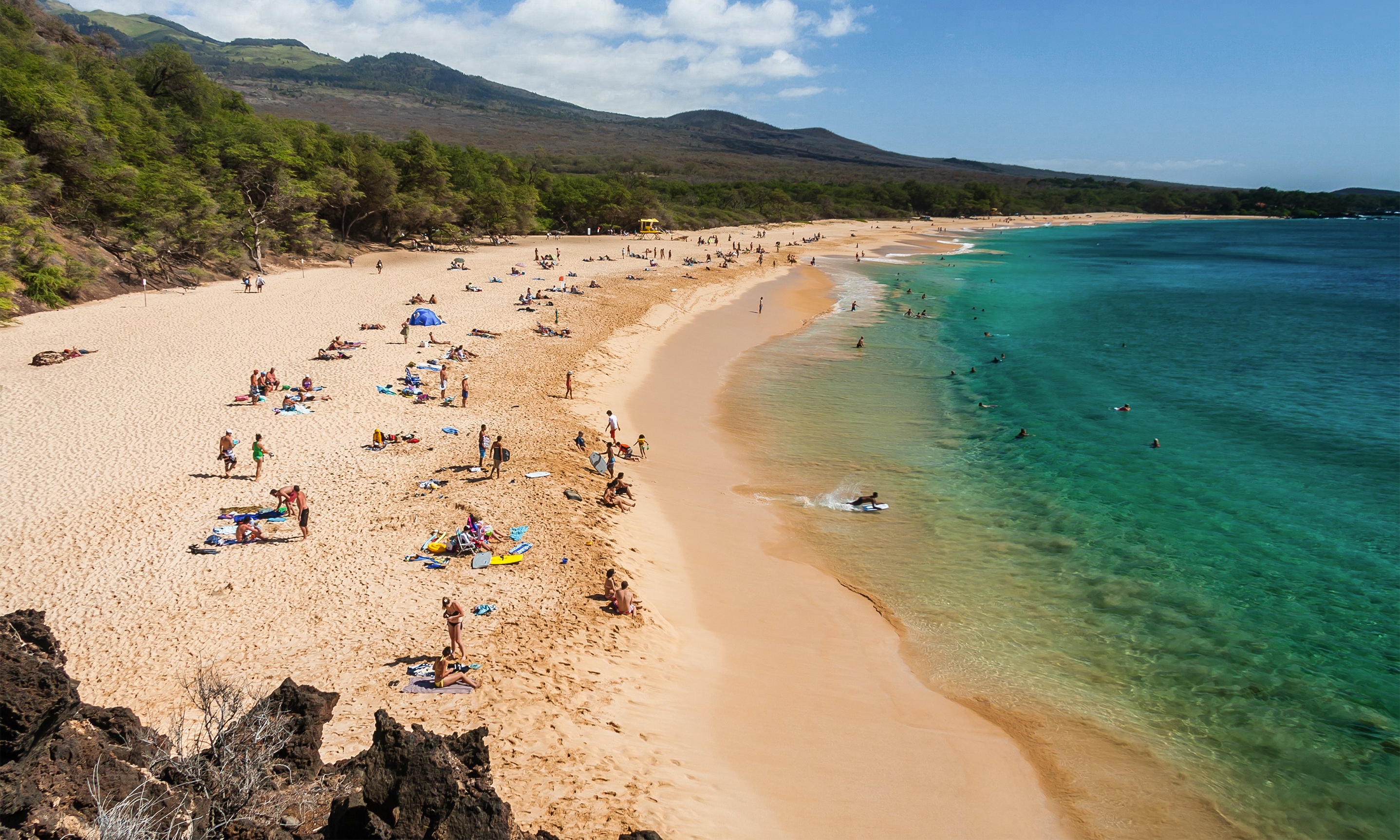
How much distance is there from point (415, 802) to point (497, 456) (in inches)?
460

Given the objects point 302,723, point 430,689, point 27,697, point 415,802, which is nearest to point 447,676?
point 430,689

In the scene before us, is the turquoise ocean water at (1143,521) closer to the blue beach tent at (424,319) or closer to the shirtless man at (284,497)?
the shirtless man at (284,497)

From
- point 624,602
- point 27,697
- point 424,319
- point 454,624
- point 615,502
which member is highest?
point 424,319

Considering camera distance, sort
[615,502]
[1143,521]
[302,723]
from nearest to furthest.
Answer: [302,723], [615,502], [1143,521]

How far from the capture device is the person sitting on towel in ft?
33.1

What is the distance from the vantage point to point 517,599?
1259cm

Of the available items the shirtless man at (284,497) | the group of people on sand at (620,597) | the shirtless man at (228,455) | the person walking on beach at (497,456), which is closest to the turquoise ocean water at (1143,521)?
the group of people on sand at (620,597)

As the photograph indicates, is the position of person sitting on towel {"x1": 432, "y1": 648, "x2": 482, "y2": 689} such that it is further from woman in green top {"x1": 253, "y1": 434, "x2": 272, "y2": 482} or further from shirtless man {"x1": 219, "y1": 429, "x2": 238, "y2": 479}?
shirtless man {"x1": 219, "y1": 429, "x2": 238, "y2": 479}

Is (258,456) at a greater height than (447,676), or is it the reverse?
(258,456)

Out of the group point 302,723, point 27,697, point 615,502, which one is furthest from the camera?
point 615,502

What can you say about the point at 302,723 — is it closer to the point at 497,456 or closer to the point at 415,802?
the point at 415,802

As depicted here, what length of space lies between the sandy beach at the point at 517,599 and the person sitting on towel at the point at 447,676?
21 cm

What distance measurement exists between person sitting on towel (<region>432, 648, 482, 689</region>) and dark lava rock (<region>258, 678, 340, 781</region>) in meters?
2.65

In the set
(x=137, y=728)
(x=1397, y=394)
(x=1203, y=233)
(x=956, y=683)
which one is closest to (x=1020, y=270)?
(x=1397, y=394)
